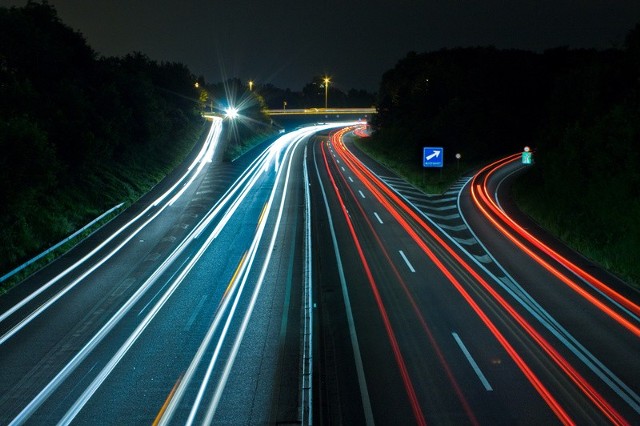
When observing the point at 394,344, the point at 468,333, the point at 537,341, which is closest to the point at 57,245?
the point at 394,344

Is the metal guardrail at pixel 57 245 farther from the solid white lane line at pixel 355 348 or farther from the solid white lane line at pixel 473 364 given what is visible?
the solid white lane line at pixel 473 364

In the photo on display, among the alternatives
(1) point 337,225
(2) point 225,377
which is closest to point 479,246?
(1) point 337,225

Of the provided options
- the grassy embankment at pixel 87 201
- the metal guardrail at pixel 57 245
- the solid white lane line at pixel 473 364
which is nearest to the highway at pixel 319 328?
the solid white lane line at pixel 473 364

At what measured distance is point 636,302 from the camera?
17.6 meters

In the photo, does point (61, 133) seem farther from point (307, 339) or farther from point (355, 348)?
point (355, 348)

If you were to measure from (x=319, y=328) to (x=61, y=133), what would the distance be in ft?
85.2

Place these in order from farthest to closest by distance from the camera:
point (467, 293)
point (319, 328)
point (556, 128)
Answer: point (556, 128) < point (467, 293) < point (319, 328)

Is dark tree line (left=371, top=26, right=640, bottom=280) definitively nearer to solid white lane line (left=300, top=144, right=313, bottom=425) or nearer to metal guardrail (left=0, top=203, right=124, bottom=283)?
solid white lane line (left=300, top=144, right=313, bottom=425)

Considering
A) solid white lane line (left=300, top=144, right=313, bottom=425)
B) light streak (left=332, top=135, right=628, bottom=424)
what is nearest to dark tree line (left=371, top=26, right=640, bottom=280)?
light streak (left=332, top=135, right=628, bottom=424)

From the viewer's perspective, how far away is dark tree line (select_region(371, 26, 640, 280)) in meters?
25.0

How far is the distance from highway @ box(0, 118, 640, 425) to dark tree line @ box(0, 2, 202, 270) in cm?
355

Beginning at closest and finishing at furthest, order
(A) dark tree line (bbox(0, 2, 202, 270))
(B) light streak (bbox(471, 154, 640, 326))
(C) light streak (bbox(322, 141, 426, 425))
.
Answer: (C) light streak (bbox(322, 141, 426, 425))
(B) light streak (bbox(471, 154, 640, 326))
(A) dark tree line (bbox(0, 2, 202, 270))

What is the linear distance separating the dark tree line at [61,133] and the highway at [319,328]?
140 inches

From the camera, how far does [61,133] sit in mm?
34000
